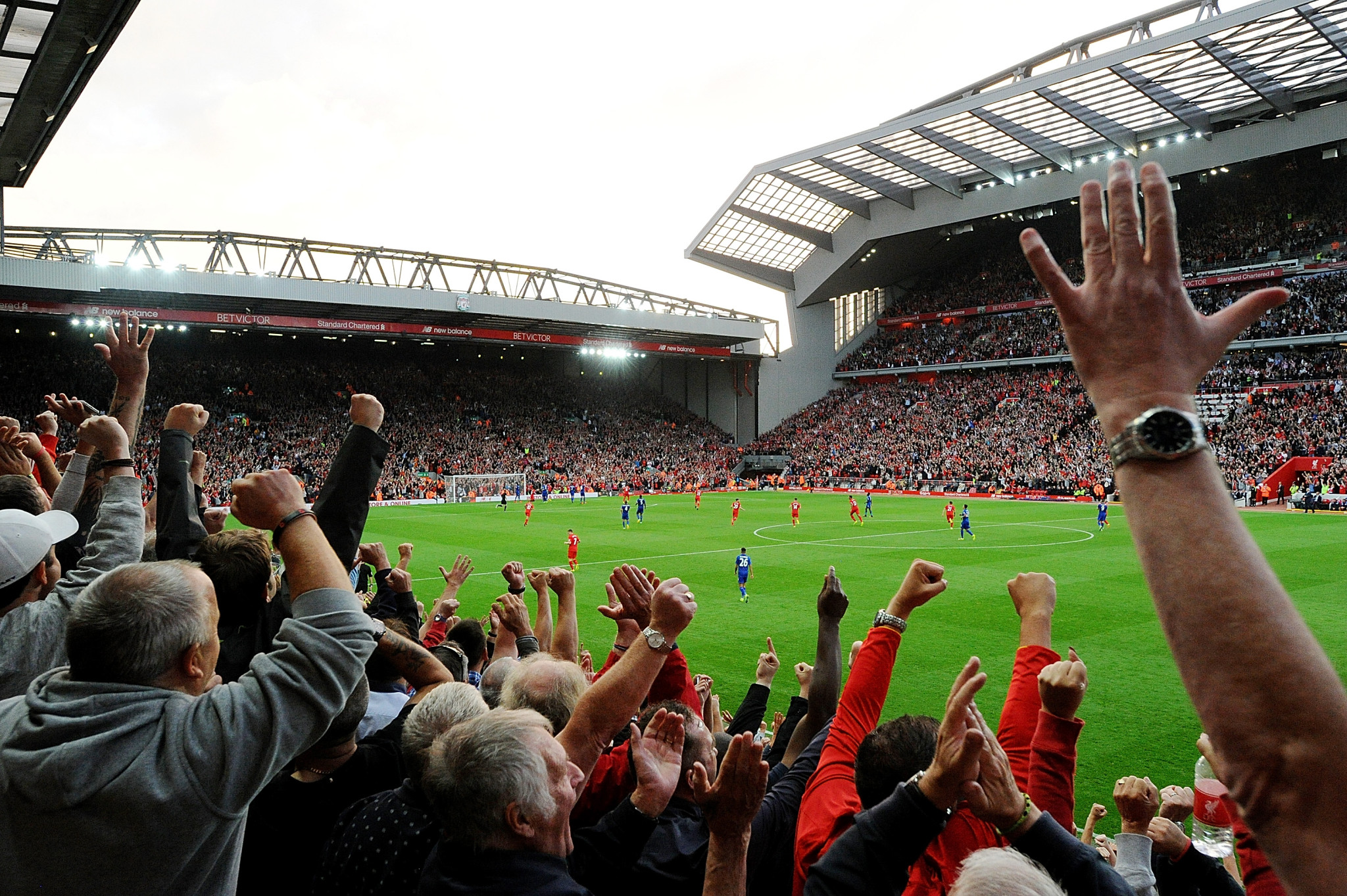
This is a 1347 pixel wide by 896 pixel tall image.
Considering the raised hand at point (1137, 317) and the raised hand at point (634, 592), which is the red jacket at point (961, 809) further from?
the raised hand at point (1137, 317)

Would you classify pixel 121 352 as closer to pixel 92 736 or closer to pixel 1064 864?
pixel 92 736

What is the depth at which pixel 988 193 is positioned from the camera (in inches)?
2037

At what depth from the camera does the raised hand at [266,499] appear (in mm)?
2477

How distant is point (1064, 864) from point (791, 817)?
1210mm

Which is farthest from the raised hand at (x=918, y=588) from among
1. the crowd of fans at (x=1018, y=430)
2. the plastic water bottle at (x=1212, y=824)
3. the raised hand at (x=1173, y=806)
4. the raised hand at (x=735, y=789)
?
the crowd of fans at (x=1018, y=430)

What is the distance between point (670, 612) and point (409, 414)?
2129 inches

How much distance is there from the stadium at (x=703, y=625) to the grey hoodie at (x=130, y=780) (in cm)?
1

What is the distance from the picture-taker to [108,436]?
3.78m

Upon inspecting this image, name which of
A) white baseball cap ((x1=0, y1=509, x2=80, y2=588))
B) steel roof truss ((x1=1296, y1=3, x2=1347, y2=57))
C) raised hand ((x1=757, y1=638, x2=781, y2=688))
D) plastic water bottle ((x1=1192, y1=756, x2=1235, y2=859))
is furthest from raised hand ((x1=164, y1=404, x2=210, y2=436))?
steel roof truss ((x1=1296, y1=3, x2=1347, y2=57))

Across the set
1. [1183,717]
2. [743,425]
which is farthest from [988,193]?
[1183,717]

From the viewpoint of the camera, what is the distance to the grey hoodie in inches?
79.0

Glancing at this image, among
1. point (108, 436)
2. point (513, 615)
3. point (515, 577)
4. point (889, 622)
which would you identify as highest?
point (108, 436)

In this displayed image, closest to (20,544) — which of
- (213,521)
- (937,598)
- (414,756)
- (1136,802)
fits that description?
(414,756)

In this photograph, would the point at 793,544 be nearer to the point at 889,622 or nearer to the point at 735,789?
the point at 889,622
